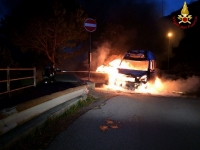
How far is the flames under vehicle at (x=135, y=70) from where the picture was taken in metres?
14.8

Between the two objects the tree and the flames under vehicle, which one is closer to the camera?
the flames under vehicle

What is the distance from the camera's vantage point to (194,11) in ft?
139

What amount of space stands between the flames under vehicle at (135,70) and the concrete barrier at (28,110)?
6.70 m

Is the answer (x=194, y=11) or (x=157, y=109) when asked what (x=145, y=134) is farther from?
(x=194, y=11)

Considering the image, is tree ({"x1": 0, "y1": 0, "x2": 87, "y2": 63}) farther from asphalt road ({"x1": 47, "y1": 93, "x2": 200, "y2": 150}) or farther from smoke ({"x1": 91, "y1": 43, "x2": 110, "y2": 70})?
asphalt road ({"x1": 47, "y1": 93, "x2": 200, "y2": 150})

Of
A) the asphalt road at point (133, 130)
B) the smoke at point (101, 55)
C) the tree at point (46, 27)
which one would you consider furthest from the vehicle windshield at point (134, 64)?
the smoke at point (101, 55)

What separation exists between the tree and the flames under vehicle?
8.15m

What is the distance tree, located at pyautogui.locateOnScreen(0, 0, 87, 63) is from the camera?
22.2 meters

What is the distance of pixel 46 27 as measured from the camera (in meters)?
22.2

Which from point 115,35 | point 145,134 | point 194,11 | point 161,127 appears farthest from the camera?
point 194,11

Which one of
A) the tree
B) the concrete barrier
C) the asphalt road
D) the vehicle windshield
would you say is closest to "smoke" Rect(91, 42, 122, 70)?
the tree

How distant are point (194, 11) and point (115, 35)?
54.5 ft

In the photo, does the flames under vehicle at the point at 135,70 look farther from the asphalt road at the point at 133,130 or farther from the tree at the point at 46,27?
the tree at the point at 46,27

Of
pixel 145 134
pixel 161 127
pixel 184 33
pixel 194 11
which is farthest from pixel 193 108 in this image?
pixel 194 11
